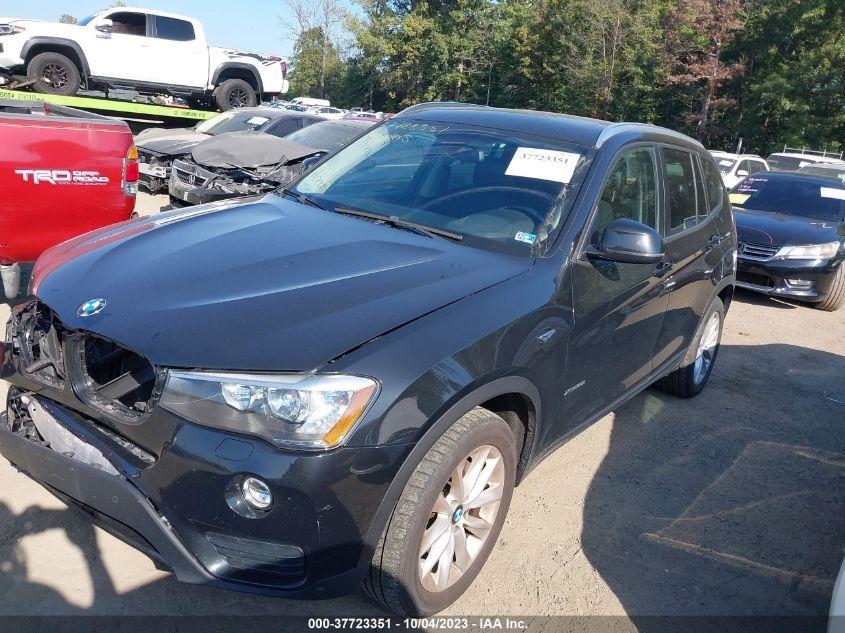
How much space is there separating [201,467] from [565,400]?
1.60m

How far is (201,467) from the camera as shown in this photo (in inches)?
79.0

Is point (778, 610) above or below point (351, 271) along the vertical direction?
below

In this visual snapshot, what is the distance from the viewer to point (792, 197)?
29.9 feet

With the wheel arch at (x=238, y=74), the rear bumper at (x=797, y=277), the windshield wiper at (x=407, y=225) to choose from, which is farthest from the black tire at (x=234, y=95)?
the windshield wiper at (x=407, y=225)

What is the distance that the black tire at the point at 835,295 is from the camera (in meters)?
7.98

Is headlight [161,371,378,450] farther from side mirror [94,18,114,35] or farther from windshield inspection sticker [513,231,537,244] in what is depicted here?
side mirror [94,18,114,35]

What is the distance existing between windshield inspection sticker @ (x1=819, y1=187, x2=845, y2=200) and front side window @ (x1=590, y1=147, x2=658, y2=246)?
666 centimetres

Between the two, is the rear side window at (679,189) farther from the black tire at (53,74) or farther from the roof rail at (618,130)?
the black tire at (53,74)

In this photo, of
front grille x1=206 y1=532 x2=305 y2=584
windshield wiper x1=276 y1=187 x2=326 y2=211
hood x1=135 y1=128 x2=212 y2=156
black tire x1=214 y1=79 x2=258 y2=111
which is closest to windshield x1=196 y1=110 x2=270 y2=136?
hood x1=135 y1=128 x2=212 y2=156

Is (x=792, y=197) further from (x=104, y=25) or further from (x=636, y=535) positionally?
(x=104, y=25)

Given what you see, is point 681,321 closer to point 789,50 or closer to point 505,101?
point 789,50

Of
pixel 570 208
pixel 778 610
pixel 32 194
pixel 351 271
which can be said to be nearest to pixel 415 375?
pixel 351 271

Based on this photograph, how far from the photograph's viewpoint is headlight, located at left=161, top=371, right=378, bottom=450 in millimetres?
1980

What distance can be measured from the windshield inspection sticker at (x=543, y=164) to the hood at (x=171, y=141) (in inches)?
317
